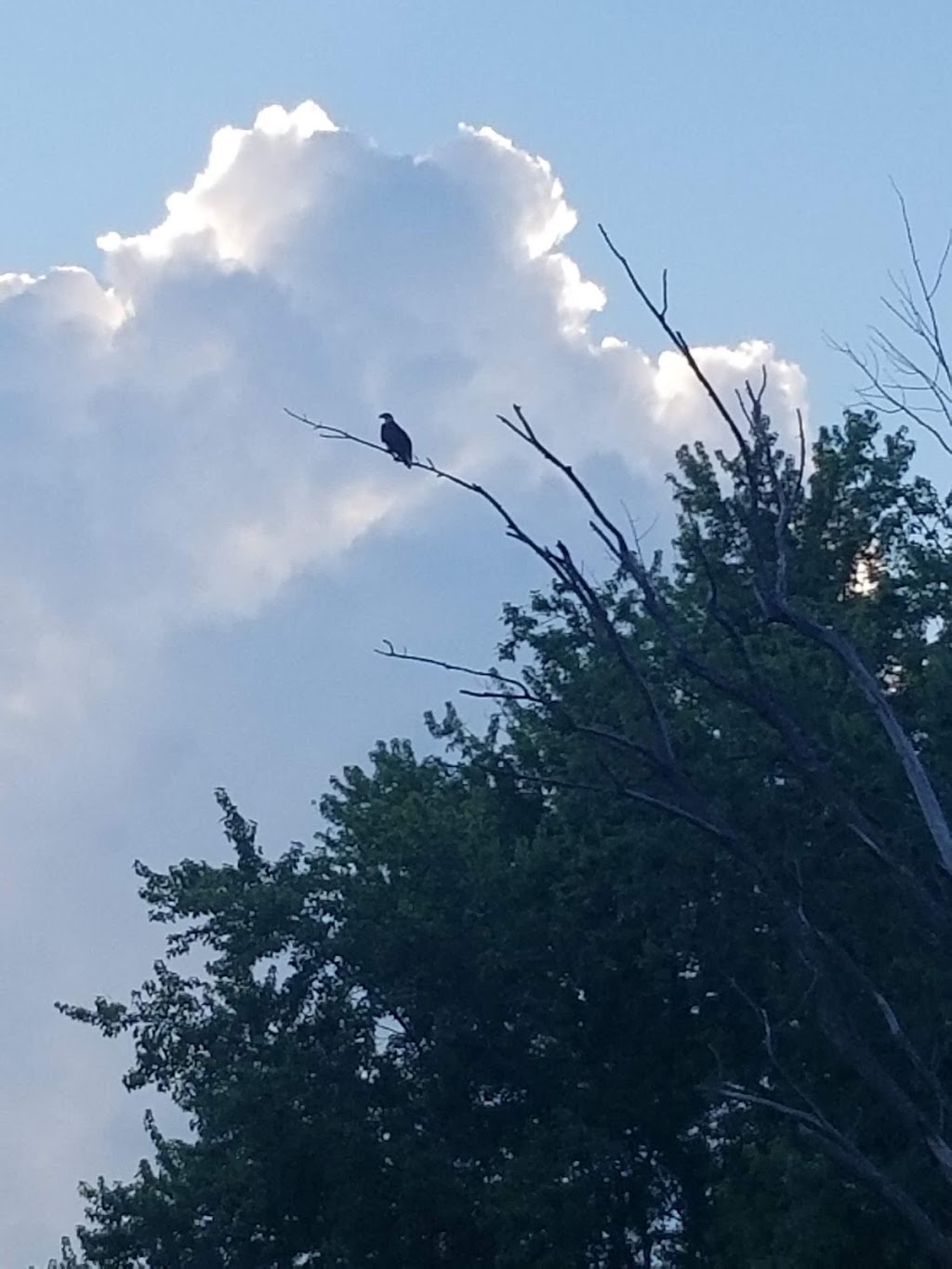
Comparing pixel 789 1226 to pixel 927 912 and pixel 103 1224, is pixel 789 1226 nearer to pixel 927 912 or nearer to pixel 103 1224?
pixel 927 912

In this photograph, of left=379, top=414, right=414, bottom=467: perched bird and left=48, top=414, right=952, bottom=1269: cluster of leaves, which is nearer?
left=379, top=414, right=414, bottom=467: perched bird

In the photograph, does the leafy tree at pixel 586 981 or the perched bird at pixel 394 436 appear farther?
the leafy tree at pixel 586 981

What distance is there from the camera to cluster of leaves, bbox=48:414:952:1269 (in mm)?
18125

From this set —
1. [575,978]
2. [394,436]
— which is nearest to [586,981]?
[575,978]

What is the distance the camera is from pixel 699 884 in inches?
722

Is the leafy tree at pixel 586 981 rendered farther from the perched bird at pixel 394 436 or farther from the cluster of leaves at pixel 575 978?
the perched bird at pixel 394 436

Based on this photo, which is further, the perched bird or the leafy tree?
the leafy tree

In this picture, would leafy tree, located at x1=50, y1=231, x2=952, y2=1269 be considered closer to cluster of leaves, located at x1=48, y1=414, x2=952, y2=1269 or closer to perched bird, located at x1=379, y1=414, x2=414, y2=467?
cluster of leaves, located at x1=48, y1=414, x2=952, y2=1269

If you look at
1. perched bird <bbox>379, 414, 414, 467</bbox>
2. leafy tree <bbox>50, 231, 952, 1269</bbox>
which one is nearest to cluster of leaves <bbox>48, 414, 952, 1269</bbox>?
leafy tree <bbox>50, 231, 952, 1269</bbox>

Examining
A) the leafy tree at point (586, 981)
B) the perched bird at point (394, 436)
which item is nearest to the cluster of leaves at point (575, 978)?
the leafy tree at point (586, 981)

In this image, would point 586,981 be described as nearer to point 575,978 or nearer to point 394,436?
point 575,978

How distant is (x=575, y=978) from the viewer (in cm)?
2130

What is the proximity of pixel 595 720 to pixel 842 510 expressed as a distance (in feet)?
15.5

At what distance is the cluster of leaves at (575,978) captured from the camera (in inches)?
714
